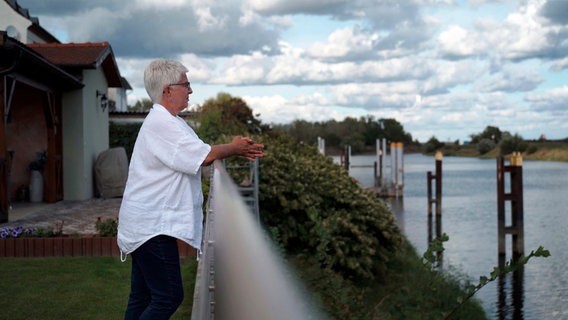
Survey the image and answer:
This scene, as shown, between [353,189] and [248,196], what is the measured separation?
12.6ft

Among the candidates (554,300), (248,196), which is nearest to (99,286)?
(248,196)

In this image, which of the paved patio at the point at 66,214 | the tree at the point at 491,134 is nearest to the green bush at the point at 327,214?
the paved patio at the point at 66,214

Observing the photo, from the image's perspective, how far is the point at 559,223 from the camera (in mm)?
37062

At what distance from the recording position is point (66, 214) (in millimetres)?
15875

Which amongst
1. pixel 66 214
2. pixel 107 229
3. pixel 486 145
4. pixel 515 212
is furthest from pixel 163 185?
pixel 486 145

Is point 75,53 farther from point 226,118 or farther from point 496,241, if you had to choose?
point 496,241

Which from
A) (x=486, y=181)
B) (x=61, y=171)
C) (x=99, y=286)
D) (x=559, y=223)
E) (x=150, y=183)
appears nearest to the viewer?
(x=150, y=183)

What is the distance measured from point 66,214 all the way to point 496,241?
19360 millimetres

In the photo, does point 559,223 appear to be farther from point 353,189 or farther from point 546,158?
point 546,158

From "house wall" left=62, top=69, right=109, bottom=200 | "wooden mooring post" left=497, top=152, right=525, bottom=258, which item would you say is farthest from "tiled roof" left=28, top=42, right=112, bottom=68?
"wooden mooring post" left=497, top=152, right=525, bottom=258

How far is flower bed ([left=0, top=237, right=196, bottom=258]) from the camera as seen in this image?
11.0m

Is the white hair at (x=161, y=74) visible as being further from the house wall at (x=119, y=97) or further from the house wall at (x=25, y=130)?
the house wall at (x=119, y=97)

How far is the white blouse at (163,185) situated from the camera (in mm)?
4195

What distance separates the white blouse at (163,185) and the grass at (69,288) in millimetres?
3256
